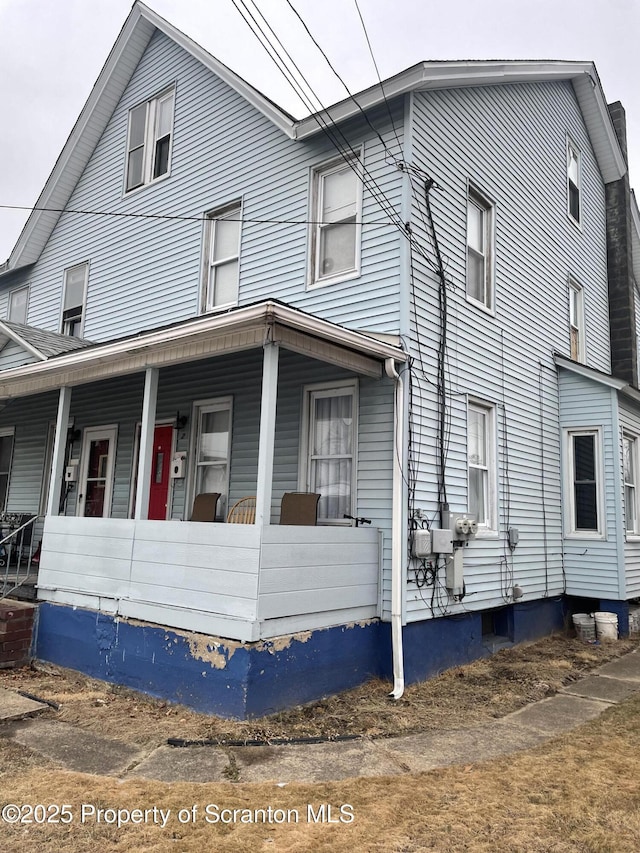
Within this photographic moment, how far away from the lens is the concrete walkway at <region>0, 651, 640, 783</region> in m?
4.54

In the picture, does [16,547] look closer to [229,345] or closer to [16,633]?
[16,633]

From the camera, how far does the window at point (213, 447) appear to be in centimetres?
913

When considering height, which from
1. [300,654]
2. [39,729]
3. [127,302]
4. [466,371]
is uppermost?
[127,302]

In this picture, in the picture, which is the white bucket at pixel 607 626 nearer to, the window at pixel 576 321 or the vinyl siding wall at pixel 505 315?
the vinyl siding wall at pixel 505 315

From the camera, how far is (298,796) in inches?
163

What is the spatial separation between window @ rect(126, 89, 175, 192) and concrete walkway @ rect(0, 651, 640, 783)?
28.8 feet

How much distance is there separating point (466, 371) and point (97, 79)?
8.80 m

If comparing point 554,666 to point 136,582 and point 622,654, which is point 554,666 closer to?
point 622,654

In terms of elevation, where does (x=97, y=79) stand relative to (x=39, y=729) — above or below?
above

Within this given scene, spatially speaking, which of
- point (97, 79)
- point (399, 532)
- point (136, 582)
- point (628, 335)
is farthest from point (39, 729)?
point (628, 335)

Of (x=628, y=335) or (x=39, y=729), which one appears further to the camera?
(x=628, y=335)

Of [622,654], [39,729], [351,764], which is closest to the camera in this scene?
[351,764]

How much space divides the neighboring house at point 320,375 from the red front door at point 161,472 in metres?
0.05

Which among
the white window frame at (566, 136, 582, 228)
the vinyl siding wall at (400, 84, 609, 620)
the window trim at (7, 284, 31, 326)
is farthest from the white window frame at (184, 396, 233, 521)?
the white window frame at (566, 136, 582, 228)
